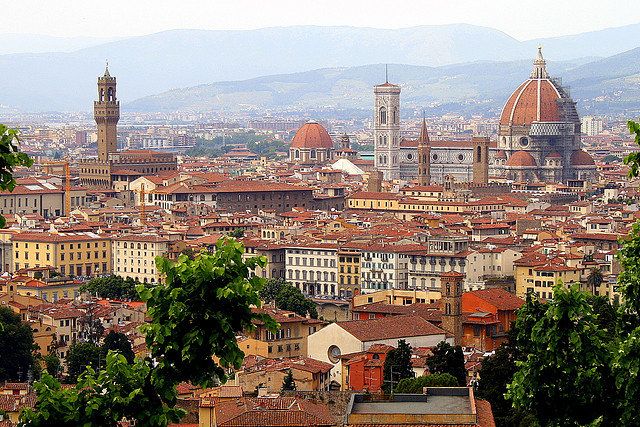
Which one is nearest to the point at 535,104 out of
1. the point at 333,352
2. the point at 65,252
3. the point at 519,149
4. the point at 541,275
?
the point at 519,149

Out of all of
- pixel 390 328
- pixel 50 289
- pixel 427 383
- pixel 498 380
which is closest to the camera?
pixel 427 383

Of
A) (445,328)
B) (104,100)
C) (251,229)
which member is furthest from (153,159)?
(445,328)

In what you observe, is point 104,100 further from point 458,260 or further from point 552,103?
point 458,260

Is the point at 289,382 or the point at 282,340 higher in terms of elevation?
the point at 289,382

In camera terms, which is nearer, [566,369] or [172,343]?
[172,343]

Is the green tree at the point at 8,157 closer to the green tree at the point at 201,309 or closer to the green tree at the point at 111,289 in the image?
the green tree at the point at 201,309

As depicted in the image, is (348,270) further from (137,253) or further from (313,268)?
(137,253)

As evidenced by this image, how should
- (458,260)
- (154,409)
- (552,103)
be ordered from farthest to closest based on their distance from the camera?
1. (552,103)
2. (458,260)
3. (154,409)
